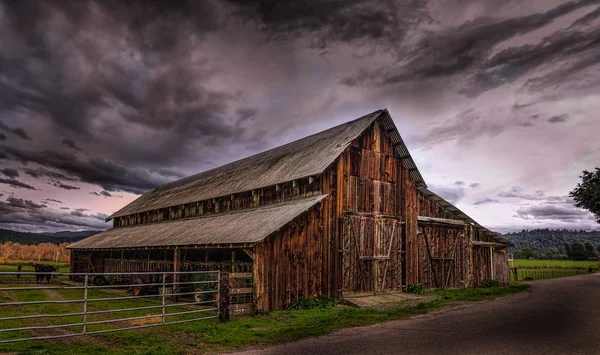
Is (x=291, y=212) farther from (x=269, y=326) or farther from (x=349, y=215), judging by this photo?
(x=269, y=326)

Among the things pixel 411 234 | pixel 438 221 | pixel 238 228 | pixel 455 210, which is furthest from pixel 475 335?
pixel 455 210

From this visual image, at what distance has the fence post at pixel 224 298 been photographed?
1371 centimetres

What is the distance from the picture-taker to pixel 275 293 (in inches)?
648

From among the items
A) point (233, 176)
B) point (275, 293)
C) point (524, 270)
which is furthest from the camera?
point (524, 270)

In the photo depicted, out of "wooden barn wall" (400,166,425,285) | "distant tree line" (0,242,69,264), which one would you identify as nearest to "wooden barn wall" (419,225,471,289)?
"wooden barn wall" (400,166,425,285)

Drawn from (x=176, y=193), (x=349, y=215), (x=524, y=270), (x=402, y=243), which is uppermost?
(x=176, y=193)

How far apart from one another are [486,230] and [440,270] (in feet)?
19.7

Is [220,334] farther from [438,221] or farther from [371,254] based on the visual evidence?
[438,221]

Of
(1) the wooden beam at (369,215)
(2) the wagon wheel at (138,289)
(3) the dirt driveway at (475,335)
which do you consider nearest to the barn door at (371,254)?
(1) the wooden beam at (369,215)

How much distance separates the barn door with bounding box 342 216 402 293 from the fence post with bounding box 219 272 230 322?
24.1ft

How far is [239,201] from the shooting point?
26.4 m

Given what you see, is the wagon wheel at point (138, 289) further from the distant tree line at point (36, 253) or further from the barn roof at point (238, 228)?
the distant tree line at point (36, 253)

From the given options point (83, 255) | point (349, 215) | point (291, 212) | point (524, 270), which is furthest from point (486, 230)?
point (83, 255)

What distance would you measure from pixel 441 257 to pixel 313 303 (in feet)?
36.9
